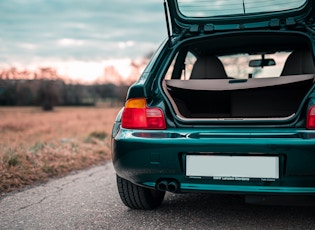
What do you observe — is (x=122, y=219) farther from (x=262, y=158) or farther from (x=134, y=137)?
(x=262, y=158)

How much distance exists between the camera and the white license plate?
2.79m

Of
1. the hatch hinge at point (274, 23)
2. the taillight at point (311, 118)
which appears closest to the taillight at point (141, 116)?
the taillight at point (311, 118)

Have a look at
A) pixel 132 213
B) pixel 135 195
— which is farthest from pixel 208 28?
pixel 132 213

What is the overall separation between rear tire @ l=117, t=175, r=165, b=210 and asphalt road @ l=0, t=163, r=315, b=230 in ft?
0.19

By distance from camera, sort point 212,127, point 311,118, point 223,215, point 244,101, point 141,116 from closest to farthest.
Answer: point 311,118, point 212,127, point 141,116, point 223,215, point 244,101

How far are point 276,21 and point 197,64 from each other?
905mm

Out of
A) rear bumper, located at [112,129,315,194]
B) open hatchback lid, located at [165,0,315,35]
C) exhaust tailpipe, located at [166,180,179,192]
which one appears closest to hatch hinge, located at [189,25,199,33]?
open hatchback lid, located at [165,0,315,35]

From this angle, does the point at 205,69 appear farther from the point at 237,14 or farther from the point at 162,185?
the point at 162,185

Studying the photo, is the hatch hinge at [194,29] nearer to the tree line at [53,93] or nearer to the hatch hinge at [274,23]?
the hatch hinge at [274,23]

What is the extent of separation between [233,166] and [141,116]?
0.74 metres

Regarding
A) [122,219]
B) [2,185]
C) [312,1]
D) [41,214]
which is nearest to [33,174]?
[2,185]

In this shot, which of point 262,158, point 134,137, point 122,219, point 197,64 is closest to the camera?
point 262,158

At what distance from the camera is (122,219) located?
3.29 meters

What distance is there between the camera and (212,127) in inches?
117
